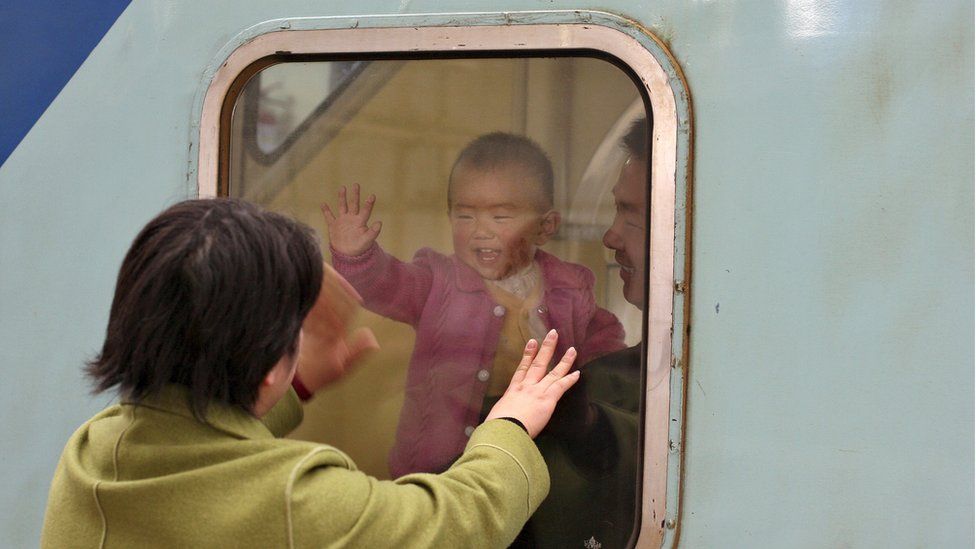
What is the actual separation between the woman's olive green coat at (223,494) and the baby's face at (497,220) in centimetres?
47

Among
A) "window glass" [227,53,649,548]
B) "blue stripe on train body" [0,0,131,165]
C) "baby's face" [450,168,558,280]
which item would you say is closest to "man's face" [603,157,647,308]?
"window glass" [227,53,649,548]

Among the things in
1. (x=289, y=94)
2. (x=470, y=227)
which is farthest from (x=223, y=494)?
(x=289, y=94)

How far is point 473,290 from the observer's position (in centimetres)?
160

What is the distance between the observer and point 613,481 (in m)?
1.51

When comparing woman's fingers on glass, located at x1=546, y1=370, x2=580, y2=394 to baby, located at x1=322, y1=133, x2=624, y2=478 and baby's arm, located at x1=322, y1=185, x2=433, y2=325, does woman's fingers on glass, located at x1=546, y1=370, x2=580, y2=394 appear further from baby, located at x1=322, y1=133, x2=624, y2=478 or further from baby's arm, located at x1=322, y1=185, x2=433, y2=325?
baby's arm, located at x1=322, y1=185, x2=433, y2=325

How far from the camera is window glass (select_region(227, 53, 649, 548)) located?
1503mm

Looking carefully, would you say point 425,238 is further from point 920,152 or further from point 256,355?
point 920,152

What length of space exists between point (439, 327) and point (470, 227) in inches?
7.0

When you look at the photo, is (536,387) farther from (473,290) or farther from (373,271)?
(373,271)

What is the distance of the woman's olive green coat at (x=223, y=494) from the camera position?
1092mm

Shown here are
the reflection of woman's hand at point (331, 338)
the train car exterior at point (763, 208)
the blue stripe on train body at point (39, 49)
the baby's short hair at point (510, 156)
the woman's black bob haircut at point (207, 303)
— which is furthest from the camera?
the blue stripe on train body at point (39, 49)

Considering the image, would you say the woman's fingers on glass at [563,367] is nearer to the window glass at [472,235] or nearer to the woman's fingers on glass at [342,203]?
the window glass at [472,235]

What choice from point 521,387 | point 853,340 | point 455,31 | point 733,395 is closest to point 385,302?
point 521,387

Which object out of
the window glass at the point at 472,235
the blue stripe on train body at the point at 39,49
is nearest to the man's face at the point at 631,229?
the window glass at the point at 472,235
